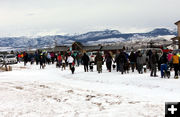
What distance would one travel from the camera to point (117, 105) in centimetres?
988

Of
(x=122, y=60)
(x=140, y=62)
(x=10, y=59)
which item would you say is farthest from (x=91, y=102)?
(x=10, y=59)

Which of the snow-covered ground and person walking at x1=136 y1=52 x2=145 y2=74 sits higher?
Result: person walking at x1=136 y1=52 x2=145 y2=74

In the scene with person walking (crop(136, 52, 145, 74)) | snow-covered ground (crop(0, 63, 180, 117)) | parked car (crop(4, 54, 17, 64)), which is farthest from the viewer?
parked car (crop(4, 54, 17, 64))

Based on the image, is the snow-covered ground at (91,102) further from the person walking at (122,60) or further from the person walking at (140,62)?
the person walking at (122,60)

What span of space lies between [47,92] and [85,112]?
458cm

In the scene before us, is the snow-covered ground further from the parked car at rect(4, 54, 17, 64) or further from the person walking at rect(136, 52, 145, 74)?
the parked car at rect(4, 54, 17, 64)

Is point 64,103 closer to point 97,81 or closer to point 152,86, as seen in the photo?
point 152,86

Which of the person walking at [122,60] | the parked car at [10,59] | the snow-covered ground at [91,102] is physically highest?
the person walking at [122,60]

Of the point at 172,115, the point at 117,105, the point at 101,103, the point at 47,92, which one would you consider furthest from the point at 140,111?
the point at 47,92

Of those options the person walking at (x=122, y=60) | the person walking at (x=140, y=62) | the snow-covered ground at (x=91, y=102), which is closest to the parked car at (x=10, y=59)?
the person walking at (x=122, y=60)

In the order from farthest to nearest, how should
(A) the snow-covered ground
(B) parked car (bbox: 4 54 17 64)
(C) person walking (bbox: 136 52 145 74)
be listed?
(B) parked car (bbox: 4 54 17 64), (C) person walking (bbox: 136 52 145 74), (A) the snow-covered ground

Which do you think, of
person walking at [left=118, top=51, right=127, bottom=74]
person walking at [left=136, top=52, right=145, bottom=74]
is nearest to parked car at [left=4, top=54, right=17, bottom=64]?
person walking at [left=118, top=51, right=127, bottom=74]

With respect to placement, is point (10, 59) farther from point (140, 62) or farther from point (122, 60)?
point (140, 62)

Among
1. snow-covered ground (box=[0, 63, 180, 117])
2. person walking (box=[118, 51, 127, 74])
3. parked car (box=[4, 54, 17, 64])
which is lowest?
Result: snow-covered ground (box=[0, 63, 180, 117])
